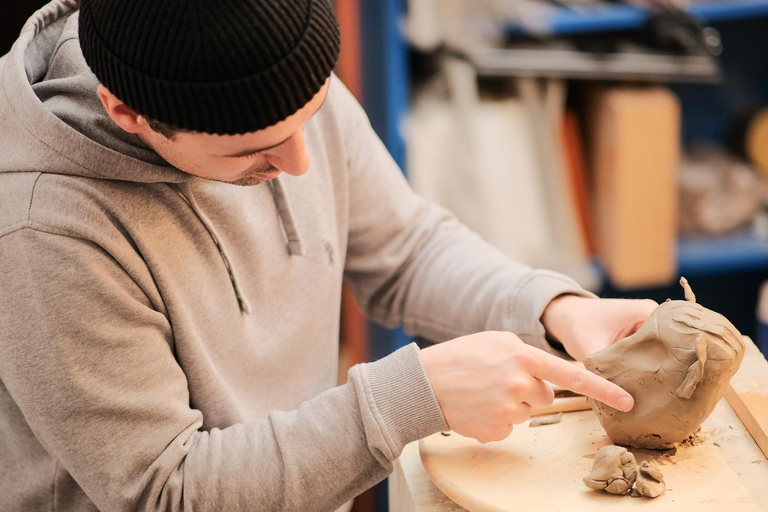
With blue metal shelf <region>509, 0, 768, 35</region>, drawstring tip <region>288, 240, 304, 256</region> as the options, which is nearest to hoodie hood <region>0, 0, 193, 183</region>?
drawstring tip <region>288, 240, 304, 256</region>

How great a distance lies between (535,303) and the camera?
1200 millimetres

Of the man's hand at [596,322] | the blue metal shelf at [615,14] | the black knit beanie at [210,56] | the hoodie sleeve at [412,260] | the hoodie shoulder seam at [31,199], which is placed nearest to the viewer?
the black knit beanie at [210,56]

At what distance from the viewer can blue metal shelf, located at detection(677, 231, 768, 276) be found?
2.25 metres

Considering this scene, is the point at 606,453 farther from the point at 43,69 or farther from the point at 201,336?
the point at 43,69

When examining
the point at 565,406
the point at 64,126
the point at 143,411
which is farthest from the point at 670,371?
the point at 64,126

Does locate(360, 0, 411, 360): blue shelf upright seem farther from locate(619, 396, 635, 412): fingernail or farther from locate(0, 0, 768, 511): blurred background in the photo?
locate(619, 396, 635, 412): fingernail

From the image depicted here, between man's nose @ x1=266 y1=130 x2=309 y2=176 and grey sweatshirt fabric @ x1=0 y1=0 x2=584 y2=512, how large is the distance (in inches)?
5.2

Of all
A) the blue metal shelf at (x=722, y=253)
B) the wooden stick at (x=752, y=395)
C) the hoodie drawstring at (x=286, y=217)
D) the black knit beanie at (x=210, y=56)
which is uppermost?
the black knit beanie at (x=210, y=56)

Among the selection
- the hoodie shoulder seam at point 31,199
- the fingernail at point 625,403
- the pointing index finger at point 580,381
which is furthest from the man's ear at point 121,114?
the fingernail at point 625,403

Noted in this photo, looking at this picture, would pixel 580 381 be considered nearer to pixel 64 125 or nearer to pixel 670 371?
pixel 670 371

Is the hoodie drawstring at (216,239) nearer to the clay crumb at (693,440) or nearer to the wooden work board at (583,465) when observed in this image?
the wooden work board at (583,465)

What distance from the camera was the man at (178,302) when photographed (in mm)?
846

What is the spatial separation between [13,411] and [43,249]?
26 cm

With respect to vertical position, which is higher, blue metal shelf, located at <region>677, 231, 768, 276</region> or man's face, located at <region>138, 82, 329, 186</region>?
man's face, located at <region>138, 82, 329, 186</region>
